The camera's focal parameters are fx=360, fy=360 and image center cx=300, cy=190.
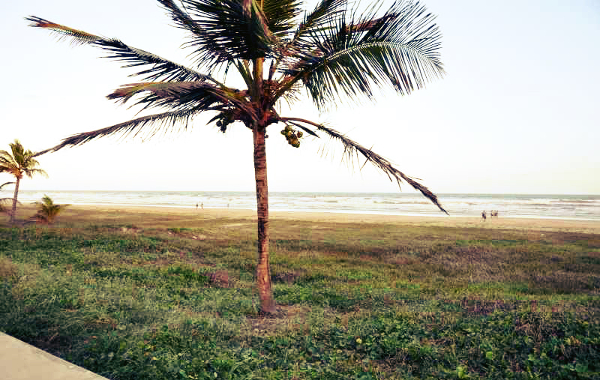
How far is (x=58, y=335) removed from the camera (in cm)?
466

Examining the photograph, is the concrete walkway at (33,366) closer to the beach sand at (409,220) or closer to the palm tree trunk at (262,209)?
the palm tree trunk at (262,209)

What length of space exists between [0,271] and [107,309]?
11.1ft

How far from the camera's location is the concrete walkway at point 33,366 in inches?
124

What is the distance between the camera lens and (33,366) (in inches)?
132

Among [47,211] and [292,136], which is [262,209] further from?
[47,211]

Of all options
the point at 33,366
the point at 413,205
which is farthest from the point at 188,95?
the point at 413,205

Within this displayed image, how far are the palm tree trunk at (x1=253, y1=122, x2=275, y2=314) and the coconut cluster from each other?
25.9 inches

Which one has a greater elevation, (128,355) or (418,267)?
(128,355)

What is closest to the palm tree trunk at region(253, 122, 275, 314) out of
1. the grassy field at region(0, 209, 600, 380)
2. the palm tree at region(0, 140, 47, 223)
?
the grassy field at region(0, 209, 600, 380)

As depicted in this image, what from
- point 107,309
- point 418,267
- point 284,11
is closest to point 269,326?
point 107,309

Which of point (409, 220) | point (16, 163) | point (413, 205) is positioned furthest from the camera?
point (413, 205)

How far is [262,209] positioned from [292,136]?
1667 millimetres

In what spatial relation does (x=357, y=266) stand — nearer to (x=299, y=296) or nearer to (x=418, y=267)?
(x=418, y=267)

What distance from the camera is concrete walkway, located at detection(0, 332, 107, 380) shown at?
124 inches
